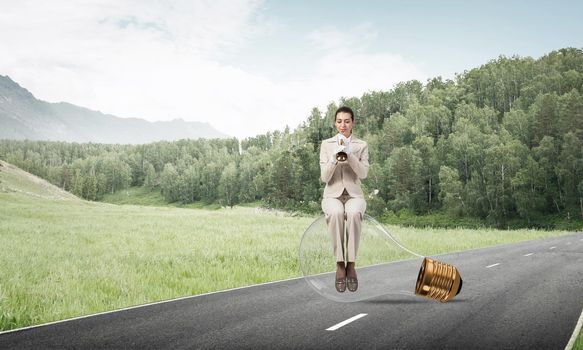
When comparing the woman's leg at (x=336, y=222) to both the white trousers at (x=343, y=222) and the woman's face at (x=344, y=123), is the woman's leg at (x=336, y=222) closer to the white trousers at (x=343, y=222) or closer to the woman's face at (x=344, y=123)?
the white trousers at (x=343, y=222)

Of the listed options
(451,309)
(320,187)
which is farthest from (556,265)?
(320,187)

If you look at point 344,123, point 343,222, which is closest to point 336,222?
point 343,222

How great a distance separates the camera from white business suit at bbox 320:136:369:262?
19.0ft

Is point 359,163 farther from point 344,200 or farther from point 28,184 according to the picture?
point 28,184

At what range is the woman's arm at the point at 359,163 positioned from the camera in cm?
546

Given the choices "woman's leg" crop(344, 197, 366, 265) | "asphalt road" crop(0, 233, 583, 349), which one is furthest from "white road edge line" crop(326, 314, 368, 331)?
"woman's leg" crop(344, 197, 366, 265)

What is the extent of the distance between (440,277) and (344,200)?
1615 mm

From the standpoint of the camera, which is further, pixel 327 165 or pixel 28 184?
pixel 28 184

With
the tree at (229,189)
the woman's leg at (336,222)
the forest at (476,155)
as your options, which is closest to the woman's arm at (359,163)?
the woman's leg at (336,222)

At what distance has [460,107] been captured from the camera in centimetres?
14612

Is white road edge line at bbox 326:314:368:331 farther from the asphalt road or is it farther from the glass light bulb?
the glass light bulb

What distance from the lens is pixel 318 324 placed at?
8.17 meters

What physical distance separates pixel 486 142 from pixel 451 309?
11026 centimetres

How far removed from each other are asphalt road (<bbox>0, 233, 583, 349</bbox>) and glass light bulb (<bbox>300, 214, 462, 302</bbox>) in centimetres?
84
